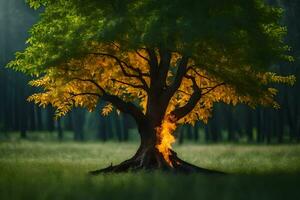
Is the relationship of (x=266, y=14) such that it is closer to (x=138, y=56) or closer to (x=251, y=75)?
(x=251, y=75)

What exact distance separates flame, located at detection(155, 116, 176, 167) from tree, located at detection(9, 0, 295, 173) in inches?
1.8

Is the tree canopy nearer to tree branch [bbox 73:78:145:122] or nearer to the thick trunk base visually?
tree branch [bbox 73:78:145:122]

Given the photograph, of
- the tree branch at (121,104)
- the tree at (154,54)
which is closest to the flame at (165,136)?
the tree at (154,54)

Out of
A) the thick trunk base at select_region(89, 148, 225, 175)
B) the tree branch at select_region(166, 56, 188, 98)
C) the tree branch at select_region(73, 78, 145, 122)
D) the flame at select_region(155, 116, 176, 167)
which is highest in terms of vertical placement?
the tree branch at select_region(166, 56, 188, 98)

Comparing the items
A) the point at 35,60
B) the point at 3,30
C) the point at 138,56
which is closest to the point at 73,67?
the point at 35,60

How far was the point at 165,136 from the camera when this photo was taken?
28734 mm

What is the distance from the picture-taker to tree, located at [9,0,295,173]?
23844 mm

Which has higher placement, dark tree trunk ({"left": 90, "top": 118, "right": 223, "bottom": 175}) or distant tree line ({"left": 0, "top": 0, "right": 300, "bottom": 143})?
distant tree line ({"left": 0, "top": 0, "right": 300, "bottom": 143})

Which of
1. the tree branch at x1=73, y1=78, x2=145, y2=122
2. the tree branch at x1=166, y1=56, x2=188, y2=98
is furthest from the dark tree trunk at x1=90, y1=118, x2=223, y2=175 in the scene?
the tree branch at x1=166, y1=56, x2=188, y2=98

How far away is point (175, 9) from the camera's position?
2369cm

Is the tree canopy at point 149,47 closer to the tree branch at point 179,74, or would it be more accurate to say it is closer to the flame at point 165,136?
the tree branch at point 179,74

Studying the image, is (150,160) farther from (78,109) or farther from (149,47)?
(78,109)

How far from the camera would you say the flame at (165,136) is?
28.6 m

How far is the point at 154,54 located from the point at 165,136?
Result: 12.6ft
